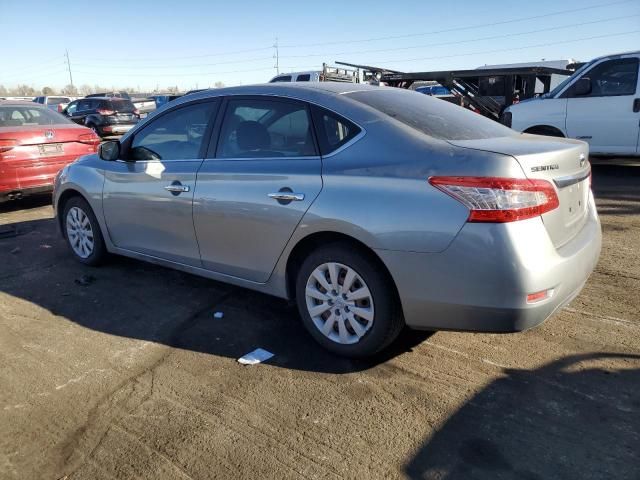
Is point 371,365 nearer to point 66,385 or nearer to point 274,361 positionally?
point 274,361

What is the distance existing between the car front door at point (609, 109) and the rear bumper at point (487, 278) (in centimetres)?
672

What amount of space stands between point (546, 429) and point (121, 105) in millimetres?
20428

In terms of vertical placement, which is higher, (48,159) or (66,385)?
(48,159)

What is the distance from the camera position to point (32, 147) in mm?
7336

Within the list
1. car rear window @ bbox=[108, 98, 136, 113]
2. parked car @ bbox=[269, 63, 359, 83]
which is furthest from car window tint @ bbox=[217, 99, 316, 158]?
car rear window @ bbox=[108, 98, 136, 113]

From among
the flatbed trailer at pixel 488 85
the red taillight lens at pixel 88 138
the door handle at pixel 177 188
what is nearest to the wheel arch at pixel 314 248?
the door handle at pixel 177 188

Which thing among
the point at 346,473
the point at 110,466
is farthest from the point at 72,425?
the point at 346,473

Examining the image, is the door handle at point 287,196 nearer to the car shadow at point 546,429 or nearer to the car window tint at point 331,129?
the car window tint at point 331,129

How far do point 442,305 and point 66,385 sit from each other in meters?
2.23

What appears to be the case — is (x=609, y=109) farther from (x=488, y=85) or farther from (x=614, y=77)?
(x=488, y=85)

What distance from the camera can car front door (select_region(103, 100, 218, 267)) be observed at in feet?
13.3

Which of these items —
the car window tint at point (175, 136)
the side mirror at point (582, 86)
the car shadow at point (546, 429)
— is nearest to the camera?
the car shadow at point (546, 429)

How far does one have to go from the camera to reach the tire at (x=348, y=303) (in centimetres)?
305

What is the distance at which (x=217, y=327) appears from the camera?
3832 mm
